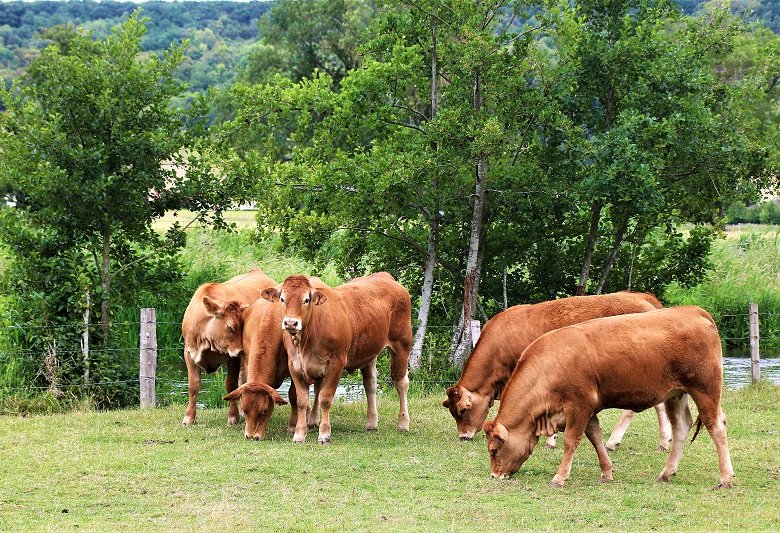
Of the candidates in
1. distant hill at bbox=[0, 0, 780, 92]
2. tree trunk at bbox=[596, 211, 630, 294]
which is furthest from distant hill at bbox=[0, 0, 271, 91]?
tree trunk at bbox=[596, 211, 630, 294]

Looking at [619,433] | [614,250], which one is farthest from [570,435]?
[614,250]

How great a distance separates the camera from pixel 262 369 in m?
12.0

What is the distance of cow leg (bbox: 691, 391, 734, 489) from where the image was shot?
30.9ft

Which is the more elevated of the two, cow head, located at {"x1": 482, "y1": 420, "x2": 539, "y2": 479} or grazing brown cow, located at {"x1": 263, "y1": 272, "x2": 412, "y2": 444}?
grazing brown cow, located at {"x1": 263, "y1": 272, "x2": 412, "y2": 444}

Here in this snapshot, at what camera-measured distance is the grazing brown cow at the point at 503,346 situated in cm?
1171

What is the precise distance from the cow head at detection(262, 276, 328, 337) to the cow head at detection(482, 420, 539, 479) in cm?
252

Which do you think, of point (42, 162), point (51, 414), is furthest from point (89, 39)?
point (51, 414)

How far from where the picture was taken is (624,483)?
965cm

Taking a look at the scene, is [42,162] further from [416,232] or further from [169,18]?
[169,18]

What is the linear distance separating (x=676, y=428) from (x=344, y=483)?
320 centimetres

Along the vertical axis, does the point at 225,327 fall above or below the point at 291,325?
below

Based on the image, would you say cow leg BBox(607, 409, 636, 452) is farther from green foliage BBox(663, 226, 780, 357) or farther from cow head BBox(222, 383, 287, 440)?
green foliage BBox(663, 226, 780, 357)

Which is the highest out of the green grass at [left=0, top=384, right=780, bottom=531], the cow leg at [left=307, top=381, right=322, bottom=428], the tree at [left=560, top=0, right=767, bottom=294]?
the tree at [left=560, top=0, right=767, bottom=294]

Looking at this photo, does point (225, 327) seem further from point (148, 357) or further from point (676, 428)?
point (676, 428)
